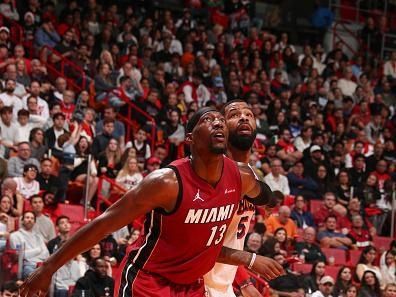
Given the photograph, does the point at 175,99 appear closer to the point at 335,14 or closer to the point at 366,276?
the point at 366,276

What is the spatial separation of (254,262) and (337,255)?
906 centimetres

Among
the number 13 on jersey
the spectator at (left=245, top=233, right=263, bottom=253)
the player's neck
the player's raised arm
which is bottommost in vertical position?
the spectator at (left=245, top=233, right=263, bottom=253)

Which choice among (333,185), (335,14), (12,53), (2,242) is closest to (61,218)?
(2,242)

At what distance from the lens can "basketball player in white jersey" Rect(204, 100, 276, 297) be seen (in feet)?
22.2

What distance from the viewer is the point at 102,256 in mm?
11680

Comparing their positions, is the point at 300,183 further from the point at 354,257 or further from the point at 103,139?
the point at 103,139

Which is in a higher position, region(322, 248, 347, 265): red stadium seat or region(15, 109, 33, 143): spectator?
region(15, 109, 33, 143): spectator

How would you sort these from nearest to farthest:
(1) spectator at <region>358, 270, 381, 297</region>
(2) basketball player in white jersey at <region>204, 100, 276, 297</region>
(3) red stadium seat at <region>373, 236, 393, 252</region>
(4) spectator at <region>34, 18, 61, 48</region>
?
(2) basketball player in white jersey at <region>204, 100, 276, 297</region> < (1) spectator at <region>358, 270, 381, 297</region> < (3) red stadium seat at <region>373, 236, 393, 252</region> < (4) spectator at <region>34, 18, 61, 48</region>

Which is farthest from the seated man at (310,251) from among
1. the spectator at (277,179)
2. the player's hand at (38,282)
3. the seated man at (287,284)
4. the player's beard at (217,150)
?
the player's hand at (38,282)

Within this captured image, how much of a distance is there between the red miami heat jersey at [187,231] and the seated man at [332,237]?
948 cm

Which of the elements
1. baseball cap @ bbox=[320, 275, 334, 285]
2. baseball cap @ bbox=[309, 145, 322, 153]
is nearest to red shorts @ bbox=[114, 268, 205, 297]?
baseball cap @ bbox=[320, 275, 334, 285]

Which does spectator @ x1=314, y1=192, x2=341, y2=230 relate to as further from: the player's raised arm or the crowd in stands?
the player's raised arm

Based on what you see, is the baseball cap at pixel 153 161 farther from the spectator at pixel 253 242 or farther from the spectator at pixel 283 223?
the spectator at pixel 253 242

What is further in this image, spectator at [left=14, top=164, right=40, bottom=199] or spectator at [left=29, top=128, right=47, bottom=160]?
spectator at [left=29, top=128, right=47, bottom=160]
